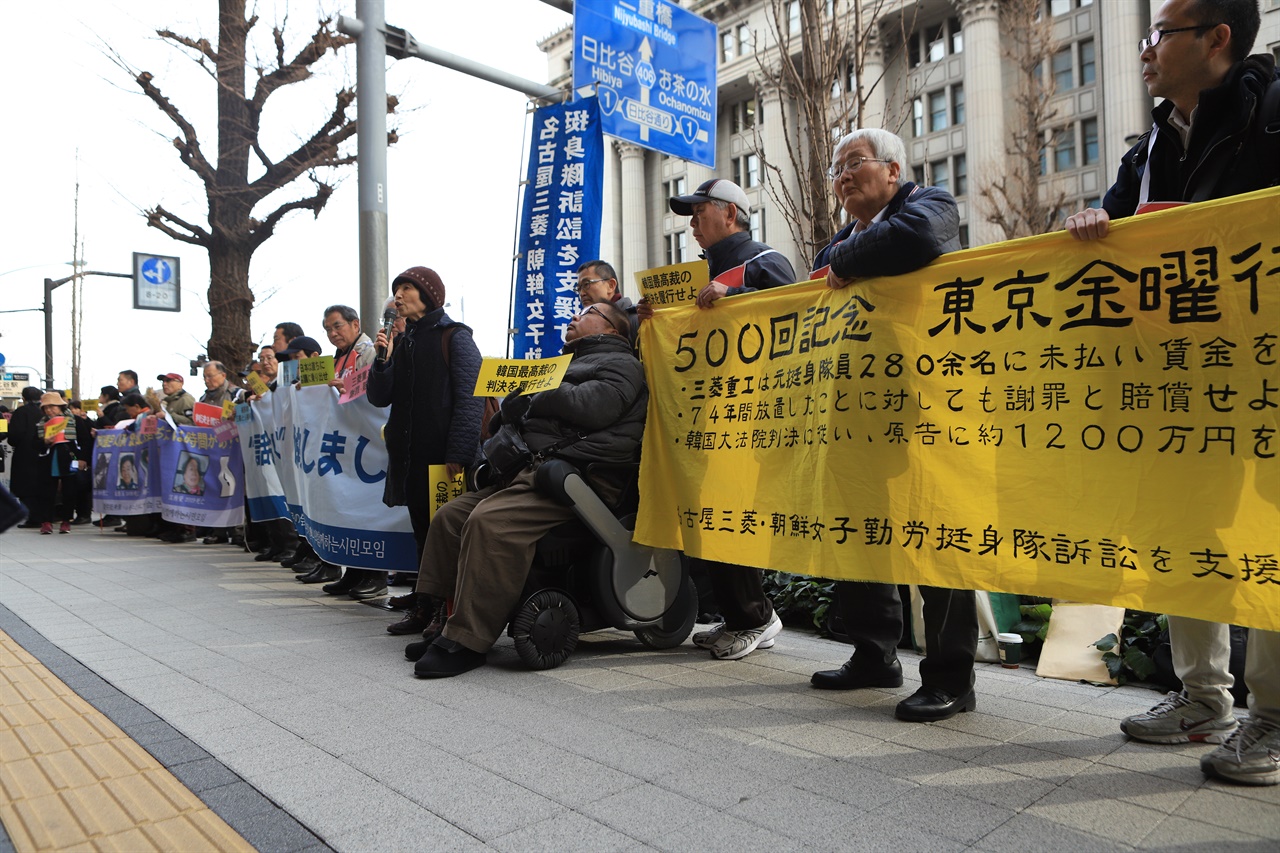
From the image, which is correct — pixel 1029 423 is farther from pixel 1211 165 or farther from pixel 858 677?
pixel 858 677

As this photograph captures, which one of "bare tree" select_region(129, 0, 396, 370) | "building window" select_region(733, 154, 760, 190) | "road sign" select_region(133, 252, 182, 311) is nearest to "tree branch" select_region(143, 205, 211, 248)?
"bare tree" select_region(129, 0, 396, 370)

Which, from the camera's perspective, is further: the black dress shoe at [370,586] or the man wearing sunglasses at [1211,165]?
the black dress shoe at [370,586]

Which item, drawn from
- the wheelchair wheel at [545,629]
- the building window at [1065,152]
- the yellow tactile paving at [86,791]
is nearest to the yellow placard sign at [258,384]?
the yellow tactile paving at [86,791]

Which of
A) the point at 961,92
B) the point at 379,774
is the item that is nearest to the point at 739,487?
the point at 379,774

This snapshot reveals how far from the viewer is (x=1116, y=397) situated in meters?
3.03

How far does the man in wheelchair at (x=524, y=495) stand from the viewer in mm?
4363

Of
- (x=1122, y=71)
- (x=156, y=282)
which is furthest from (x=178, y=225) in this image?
(x=1122, y=71)

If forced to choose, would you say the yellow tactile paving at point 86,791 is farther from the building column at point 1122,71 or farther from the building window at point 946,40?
the building window at point 946,40

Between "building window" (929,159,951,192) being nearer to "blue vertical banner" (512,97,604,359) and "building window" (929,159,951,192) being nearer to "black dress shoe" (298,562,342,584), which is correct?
"blue vertical banner" (512,97,604,359)

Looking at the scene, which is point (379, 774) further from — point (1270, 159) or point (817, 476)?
point (1270, 159)

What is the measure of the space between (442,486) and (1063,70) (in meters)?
35.1

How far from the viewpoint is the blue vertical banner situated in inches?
331

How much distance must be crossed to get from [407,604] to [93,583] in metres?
3.22

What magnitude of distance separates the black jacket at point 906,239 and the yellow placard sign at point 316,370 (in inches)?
168
